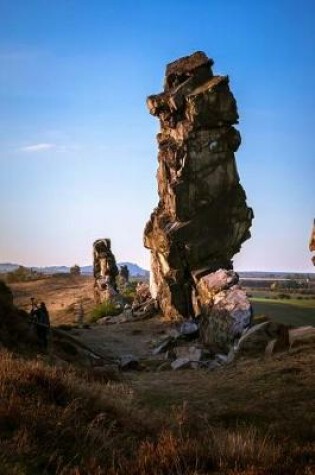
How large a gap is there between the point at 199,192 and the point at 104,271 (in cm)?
1947

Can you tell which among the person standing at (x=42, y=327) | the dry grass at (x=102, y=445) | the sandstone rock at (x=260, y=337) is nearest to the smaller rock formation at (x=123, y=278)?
the person standing at (x=42, y=327)

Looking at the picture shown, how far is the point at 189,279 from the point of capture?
41906 millimetres

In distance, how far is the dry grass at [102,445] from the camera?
6348 millimetres

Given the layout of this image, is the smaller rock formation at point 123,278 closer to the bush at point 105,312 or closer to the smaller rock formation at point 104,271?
the smaller rock formation at point 104,271

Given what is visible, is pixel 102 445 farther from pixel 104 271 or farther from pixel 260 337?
pixel 104 271

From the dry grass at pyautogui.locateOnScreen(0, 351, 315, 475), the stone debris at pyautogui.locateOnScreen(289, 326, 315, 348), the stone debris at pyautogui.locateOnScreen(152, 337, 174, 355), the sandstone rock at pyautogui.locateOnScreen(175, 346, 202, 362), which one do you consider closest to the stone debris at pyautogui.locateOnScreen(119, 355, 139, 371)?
the sandstone rock at pyautogui.locateOnScreen(175, 346, 202, 362)

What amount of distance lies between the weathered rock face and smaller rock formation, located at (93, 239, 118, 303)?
544 inches

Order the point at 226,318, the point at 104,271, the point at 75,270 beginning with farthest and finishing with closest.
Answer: the point at 75,270 < the point at 104,271 < the point at 226,318

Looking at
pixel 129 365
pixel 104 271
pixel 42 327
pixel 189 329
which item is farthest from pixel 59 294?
pixel 42 327

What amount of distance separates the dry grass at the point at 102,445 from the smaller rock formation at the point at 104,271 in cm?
4465

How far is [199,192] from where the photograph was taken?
41.4 meters

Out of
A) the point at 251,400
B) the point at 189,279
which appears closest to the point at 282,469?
the point at 251,400

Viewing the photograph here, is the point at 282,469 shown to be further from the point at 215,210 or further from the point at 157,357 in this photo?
the point at 215,210

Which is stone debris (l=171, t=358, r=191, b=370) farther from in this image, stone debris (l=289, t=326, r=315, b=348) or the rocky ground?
stone debris (l=289, t=326, r=315, b=348)
